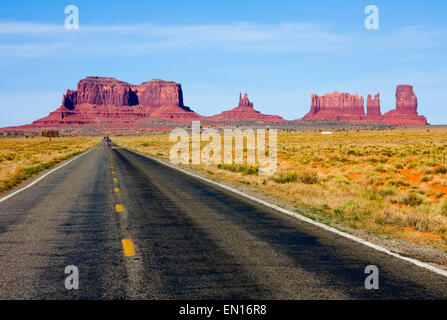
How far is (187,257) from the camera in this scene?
5.94m

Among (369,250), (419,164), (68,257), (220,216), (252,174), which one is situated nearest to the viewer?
(68,257)

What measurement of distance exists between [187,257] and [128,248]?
114 cm

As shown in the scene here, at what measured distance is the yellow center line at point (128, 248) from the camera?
20.1 ft

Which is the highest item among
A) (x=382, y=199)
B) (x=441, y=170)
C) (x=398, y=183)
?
(x=441, y=170)

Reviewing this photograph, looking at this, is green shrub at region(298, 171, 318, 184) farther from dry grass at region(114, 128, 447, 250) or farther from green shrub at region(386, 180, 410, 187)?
green shrub at region(386, 180, 410, 187)

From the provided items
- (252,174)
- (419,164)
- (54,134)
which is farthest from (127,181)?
(54,134)

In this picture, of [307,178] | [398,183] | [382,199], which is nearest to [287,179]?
[307,178]

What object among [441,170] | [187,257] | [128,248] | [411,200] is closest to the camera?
[187,257]

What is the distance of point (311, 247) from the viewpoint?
6.61 meters

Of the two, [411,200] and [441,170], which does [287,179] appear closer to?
[411,200]

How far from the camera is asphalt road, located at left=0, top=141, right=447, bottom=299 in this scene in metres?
4.59
